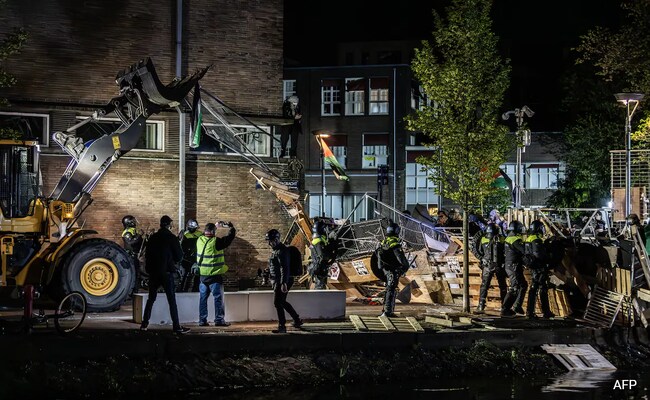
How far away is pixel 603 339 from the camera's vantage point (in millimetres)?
18703

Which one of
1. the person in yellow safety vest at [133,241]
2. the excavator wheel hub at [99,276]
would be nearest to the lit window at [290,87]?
the person in yellow safety vest at [133,241]

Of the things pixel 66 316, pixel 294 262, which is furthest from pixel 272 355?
pixel 66 316

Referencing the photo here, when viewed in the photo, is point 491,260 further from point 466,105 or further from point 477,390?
point 477,390

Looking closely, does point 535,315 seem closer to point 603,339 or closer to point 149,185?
point 603,339

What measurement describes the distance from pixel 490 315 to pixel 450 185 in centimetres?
287

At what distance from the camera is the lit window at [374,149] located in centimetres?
6295

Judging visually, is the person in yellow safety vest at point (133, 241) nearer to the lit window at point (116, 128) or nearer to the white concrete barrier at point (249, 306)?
the lit window at point (116, 128)

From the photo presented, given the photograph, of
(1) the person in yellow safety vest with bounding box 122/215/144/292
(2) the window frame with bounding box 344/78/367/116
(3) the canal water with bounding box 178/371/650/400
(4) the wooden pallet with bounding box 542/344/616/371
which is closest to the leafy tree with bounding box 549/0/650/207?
(2) the window frame with bounding box 344/78/367/116

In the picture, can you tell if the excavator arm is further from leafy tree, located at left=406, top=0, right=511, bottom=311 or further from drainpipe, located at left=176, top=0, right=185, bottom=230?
leafy tree, located at left=406, top=0, right=511, bottom=311

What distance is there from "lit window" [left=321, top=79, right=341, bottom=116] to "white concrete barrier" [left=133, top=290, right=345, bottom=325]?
147 ft

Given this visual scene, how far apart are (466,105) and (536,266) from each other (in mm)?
3583

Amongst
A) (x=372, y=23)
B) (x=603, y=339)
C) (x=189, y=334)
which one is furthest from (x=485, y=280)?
(x=372, y=23)

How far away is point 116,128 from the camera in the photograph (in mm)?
25922

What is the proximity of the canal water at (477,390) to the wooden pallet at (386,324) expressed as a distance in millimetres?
1511
